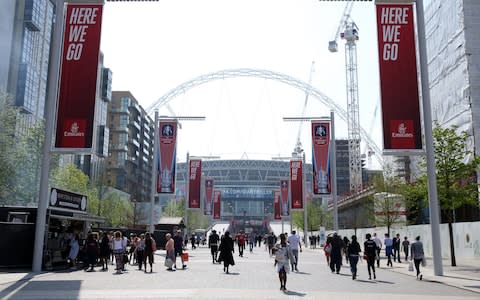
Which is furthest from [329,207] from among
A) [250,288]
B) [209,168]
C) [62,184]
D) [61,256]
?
Answer: [209,168]

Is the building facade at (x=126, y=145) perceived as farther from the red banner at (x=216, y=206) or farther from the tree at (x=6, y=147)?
the tree at (x=6, y=147)

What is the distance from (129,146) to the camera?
126 meters

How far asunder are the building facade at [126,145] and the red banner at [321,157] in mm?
78355

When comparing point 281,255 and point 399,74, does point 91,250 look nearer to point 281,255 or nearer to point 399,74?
point 281,255

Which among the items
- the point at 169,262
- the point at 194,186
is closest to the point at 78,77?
the point at 169,262

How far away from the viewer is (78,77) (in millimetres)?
22625

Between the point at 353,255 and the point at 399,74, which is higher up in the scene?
the point at 399,74

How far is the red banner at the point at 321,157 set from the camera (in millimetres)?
37469

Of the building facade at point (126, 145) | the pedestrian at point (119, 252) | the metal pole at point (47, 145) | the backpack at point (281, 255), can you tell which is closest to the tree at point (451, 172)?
the backpack at point (281, 255)

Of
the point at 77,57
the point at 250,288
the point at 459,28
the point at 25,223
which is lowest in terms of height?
the point at 250,288

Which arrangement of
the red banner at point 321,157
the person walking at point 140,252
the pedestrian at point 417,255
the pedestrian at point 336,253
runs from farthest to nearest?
1. the red banner at point 321,157
2. the person walking at point 140,252
3. the pedestrian at point 336,253
4. the pedestrian at point 417,255

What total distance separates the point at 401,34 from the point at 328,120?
52.9 ft

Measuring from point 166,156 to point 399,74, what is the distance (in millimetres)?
21940

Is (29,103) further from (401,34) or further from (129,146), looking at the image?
(401,34)
